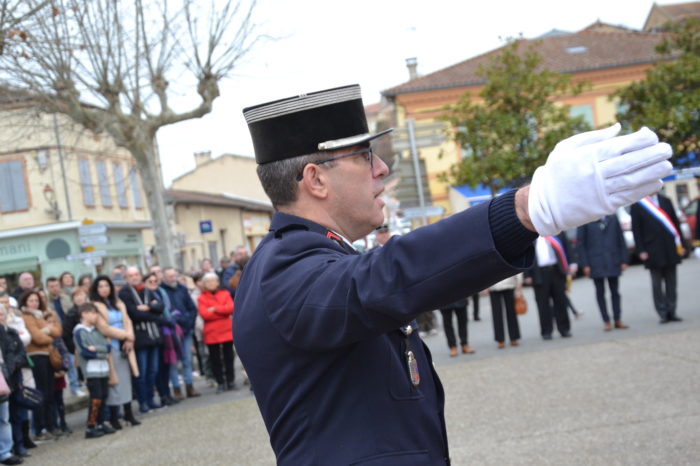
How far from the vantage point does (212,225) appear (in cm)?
4825

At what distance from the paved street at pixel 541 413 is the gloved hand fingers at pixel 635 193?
16.6 feet

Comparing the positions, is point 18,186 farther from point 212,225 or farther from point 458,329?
point 458,329

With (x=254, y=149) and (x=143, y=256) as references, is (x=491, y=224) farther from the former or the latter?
(x=143, y=256)

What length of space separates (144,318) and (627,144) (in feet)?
37.3

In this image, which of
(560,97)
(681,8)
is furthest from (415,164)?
(681,8)

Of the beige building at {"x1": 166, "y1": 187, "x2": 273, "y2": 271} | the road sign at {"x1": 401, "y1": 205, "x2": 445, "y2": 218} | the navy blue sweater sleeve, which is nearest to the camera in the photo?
the navy blue sweater sleeve

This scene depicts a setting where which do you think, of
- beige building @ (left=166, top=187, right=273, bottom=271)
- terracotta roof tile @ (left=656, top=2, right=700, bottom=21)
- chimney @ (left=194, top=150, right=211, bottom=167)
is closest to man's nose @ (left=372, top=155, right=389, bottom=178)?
beige building @ (left=166, top=187, right=273, bottom=271)

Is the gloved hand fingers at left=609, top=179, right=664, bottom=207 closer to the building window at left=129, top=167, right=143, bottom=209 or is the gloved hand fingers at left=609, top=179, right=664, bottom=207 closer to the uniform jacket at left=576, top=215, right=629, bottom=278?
the uniform jacket at left=576, top=215, right=629, bottom=278

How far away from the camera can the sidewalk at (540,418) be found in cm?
689

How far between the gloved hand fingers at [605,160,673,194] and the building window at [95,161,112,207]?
37.5 meters

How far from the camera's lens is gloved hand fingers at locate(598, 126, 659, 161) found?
61.5 inches

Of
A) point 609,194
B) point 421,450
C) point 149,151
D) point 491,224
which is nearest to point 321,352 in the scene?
point 421,450

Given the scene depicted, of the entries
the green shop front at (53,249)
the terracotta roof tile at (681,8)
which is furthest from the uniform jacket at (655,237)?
the terracotta roof tile at (681,8)

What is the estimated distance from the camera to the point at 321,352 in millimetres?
2049
